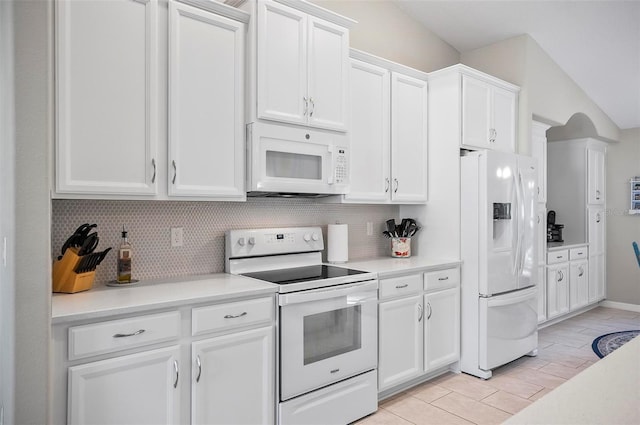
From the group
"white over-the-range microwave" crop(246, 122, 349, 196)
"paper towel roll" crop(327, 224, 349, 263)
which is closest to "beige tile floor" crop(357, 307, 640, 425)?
"paper towel roll" crop(327, 224, 349, 263)

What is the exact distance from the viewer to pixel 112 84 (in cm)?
209

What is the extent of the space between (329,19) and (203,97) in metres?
1.09

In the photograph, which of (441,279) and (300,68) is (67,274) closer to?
(300,68)

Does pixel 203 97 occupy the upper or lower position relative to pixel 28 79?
upper

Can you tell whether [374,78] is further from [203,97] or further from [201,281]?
[201,281]

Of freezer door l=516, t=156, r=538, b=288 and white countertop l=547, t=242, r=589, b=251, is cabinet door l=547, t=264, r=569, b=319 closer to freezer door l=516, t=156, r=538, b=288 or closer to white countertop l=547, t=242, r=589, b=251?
white countertop l=547, t=242, r=589, b=251

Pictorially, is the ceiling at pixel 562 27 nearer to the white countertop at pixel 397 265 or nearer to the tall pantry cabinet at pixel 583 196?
the tall pantry cabinet at pixel 583 196

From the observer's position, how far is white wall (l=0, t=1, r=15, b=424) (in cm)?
151

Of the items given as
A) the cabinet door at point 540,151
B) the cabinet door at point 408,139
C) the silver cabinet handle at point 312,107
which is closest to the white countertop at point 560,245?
the cabinet door at point 540,151

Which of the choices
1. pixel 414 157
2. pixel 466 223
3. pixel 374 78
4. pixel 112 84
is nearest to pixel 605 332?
pixel 466 223

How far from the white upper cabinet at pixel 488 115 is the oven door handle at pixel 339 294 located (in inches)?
62.8

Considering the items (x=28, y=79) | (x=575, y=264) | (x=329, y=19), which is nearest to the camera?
(x=28, y=79)

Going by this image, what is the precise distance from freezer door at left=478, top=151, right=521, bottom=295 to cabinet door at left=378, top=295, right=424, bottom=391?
0.68m

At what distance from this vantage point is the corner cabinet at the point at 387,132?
3256 millimetres
